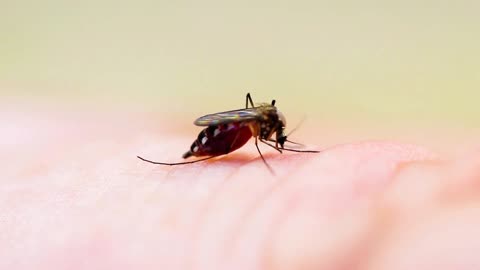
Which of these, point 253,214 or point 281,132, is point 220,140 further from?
point 253,214

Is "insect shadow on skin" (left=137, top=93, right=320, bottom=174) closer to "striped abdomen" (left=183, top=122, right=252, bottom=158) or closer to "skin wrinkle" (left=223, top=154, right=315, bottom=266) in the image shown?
"striped abdomen" (left=183, top=122, right=252, bottom=158)

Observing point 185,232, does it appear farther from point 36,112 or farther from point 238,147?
point 36,112

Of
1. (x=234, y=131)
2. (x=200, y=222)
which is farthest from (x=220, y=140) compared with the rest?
(x=200, y=222)

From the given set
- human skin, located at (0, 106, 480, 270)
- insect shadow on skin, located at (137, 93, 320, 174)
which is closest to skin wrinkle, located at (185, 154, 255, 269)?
human skin, located at (0, 106, 480, 270)

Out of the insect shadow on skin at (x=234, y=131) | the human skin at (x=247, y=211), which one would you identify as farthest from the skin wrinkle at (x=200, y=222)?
the insect shadow on skin at (x=234, y=131)

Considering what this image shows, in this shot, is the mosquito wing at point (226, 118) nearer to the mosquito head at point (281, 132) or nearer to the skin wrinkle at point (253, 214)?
the mosquito head at point (281, 132)

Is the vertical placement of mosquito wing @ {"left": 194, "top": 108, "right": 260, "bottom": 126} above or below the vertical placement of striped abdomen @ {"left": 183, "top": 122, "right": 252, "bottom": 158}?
above

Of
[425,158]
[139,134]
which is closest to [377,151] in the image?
[425,158]
